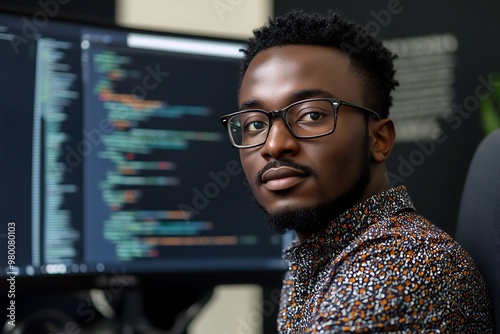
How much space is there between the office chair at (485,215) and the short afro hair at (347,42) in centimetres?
13

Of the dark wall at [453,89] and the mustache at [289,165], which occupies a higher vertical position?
the dark wall at [453,89]

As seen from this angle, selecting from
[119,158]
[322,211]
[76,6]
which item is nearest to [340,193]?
[322,211]

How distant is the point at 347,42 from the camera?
780 millimetres

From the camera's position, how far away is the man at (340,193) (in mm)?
640

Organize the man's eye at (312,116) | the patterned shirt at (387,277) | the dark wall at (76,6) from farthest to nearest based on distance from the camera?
the dark wall at (76,6), the man's eye at (312,116), the patterned shirt at (387,277)

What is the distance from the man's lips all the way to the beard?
28 mm

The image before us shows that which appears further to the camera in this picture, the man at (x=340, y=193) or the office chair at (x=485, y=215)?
the office chair at (x=485, y=215)

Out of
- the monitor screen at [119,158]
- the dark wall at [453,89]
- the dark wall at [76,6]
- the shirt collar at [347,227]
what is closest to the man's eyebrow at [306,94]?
the shirt collar at [347,227]

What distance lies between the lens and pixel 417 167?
Answer: 1.48m

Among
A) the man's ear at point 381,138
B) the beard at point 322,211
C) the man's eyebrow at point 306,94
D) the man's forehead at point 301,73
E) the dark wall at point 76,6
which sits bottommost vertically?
the beard at point 322,211

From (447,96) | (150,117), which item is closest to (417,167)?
(447,96)

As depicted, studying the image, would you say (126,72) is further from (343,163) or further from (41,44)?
(343,163)

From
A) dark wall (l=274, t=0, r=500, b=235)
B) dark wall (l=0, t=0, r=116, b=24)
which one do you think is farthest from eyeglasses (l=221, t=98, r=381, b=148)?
dark wall (l=274, t=0, r=500, b=235)

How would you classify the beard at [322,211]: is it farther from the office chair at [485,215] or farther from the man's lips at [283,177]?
the office chair at [485,215]
